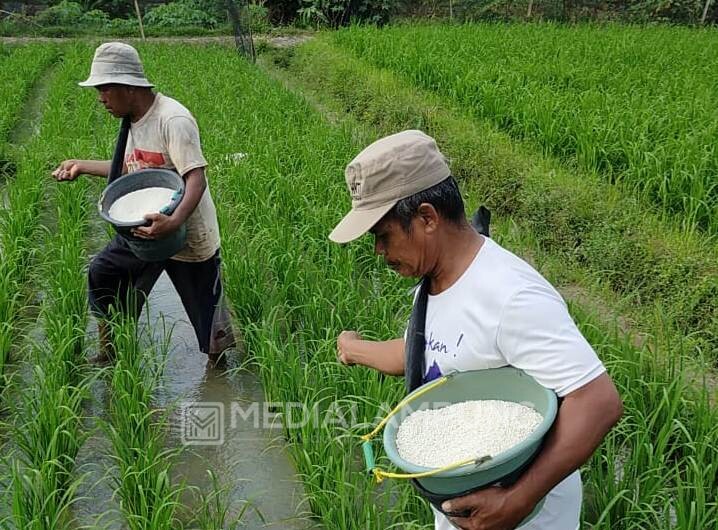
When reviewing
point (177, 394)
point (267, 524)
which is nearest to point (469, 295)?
point (267, 524)

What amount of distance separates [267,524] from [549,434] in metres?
1.52

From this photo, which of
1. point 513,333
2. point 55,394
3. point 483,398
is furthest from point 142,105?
point 513,333

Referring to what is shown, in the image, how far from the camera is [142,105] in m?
2.87

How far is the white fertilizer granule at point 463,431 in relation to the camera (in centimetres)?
129

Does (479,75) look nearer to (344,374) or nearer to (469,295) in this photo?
(344,374)

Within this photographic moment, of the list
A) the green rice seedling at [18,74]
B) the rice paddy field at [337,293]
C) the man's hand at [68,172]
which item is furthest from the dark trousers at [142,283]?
the green rice seedling at [18,74]

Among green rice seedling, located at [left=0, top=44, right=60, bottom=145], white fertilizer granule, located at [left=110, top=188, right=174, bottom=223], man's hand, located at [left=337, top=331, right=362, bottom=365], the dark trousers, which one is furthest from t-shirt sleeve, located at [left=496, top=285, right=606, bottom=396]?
green rice seedling, located at [left=0, top=44, right=60, bottom=145]

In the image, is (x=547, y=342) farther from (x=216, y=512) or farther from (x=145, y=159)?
(x=145, y=159)

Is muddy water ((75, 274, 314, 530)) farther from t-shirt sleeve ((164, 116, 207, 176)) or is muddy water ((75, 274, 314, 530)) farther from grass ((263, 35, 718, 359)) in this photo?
grass ((263, 35, 718, 359))

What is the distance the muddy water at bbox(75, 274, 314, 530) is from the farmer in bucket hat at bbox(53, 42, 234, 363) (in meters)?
0.17

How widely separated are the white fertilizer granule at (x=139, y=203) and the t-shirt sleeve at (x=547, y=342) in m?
1.95

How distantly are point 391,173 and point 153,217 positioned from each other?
66.4 inches

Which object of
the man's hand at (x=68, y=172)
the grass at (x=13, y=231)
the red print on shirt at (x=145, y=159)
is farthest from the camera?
the grass at (x=13, y=231)

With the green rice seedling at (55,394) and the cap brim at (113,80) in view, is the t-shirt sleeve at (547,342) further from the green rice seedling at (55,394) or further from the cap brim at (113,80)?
the cap brim at (113,80)
